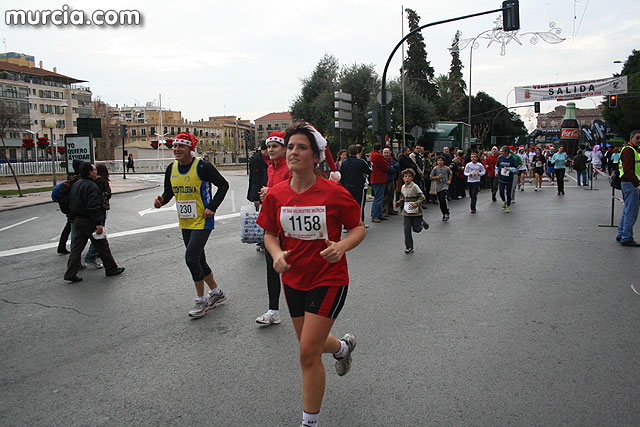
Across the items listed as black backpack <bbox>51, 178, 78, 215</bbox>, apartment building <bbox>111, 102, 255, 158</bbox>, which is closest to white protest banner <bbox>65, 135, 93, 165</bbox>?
black backpack <bbox>51, 178, 78, 215</bbox>

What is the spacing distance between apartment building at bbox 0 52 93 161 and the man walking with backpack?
83036mm

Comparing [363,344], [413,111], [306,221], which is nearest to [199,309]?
[363,344]

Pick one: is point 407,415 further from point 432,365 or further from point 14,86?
point 14,86

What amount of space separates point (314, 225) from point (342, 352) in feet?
3.20

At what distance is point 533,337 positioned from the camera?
449 centimetres

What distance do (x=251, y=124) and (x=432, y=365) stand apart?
544 feet

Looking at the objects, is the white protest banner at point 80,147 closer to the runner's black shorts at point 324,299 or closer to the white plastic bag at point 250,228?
the white plastic bag at point 250,228

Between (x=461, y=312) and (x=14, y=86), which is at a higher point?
(x=14, y=86)

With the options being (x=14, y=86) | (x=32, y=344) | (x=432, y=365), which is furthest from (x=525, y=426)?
(x=14, y=86)

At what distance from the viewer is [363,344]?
4.40m

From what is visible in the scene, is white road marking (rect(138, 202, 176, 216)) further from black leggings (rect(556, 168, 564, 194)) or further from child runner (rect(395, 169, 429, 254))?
black leggings (rect(556, 168, 564, 194))

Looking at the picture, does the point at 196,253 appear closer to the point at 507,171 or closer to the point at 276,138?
the point at 276,138

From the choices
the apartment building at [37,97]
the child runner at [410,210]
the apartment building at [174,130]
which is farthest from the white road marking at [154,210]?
Answer: the apartment building at [174,130]

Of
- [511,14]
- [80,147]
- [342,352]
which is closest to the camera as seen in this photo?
[342,352]
